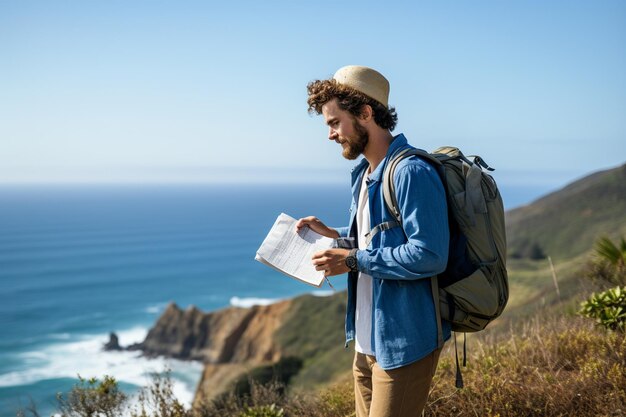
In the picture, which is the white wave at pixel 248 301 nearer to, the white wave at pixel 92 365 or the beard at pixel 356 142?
the white wave at pixel 92 365

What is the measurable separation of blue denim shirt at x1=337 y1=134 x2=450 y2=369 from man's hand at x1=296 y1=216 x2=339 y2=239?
394mm

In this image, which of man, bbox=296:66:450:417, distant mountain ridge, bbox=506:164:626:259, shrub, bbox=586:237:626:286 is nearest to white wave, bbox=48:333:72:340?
distant mountain ridge, bbox=506:164:626:259

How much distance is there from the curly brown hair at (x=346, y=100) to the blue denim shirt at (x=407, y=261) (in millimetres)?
101

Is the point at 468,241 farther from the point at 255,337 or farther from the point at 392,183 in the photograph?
the point at 255,337

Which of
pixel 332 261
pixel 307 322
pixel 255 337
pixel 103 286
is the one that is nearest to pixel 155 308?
pixel 103 286

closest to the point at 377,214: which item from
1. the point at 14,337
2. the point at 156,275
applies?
the point at 14,337

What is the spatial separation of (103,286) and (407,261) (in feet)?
298

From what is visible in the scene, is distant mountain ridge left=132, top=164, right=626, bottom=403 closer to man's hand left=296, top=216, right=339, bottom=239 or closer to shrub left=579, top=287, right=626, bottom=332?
shrub left=579, top=287, right=626, bottom=332

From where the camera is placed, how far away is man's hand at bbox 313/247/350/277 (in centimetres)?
234

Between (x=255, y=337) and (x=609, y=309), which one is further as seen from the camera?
(x=255, y=337)

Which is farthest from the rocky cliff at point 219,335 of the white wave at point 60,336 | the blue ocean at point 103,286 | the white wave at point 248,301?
the white wave at point 248,301

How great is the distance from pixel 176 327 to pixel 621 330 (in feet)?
157

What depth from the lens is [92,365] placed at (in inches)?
2020

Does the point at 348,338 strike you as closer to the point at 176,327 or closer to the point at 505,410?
the point at 505,410
